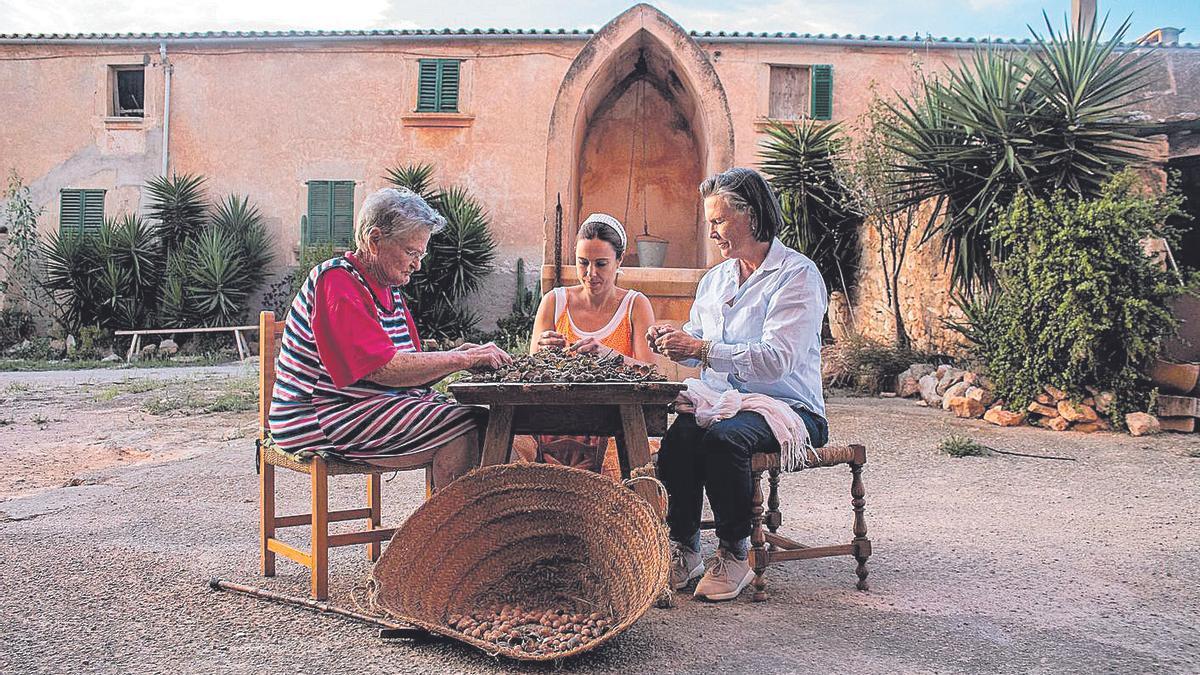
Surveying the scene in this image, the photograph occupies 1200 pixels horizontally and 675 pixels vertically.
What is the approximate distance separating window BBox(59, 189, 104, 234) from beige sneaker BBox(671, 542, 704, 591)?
54.7 ft

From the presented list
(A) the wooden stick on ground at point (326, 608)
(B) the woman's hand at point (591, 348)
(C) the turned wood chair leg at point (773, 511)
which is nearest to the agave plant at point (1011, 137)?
(C) the turned wood chair leg at point (773, 511)

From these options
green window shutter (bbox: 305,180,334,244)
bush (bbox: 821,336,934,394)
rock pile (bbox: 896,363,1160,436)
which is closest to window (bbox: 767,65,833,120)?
bush (bbox: 821,336,934,394)

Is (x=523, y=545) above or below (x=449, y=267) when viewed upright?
below

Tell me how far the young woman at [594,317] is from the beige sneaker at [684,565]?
0.44 metres

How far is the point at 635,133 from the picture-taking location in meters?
8.66

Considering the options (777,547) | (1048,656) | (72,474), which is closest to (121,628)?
(777,547)

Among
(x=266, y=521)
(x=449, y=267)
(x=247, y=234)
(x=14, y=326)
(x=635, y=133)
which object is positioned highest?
(x=635, y=133)

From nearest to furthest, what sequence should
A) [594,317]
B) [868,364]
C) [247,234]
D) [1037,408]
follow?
[594,317]
[1037,408]
[868,364]
[247,234]

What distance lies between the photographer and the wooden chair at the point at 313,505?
305cm

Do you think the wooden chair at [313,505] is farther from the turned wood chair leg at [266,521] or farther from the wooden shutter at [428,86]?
the wooden shutter at [428,86]

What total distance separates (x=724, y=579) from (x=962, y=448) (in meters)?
3.65

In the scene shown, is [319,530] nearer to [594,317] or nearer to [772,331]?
[594,317]

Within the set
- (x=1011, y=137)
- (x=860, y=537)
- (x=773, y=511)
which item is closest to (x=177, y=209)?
(x=1011, y=137)

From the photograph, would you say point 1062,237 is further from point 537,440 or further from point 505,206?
point 505,206
